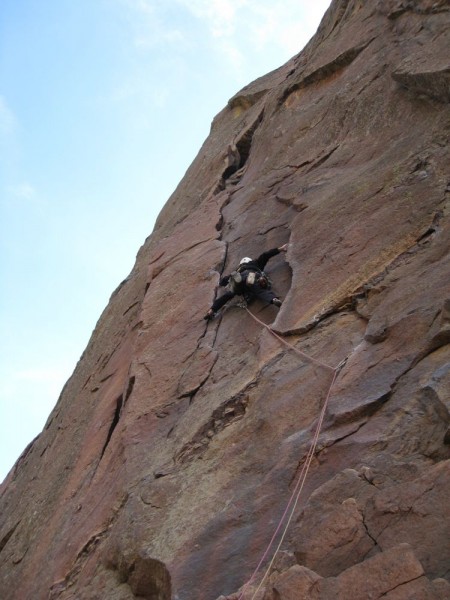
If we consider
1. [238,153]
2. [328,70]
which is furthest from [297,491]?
[238,153]

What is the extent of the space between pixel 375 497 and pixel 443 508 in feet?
2.03

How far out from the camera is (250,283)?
35.6ft

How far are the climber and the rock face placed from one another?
0.21 metres

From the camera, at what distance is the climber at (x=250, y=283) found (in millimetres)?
10773

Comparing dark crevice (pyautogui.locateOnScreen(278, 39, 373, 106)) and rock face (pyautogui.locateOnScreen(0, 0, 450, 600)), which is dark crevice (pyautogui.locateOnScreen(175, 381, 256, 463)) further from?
dark crevice (pyautogui.locateOnScreen(278, 39, 373, 106))

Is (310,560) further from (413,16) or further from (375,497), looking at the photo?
(413,16)

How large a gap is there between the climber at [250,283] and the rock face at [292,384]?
0.70 feet

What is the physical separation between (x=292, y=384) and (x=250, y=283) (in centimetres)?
268

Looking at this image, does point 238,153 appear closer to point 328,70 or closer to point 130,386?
point 328,70

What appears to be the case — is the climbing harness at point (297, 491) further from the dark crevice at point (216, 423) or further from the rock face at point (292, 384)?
the dark crevice at point (216, 423)

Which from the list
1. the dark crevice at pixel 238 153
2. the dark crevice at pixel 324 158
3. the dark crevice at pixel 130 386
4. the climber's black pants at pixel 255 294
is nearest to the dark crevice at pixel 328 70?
the dark crevice at pixel 238 153

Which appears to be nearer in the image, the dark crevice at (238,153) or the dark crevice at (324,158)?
the dark crevice at (324,158)

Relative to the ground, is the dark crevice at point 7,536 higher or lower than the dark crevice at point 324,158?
lower

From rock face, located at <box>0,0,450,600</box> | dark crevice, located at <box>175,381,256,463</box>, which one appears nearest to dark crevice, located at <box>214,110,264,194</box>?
rock face, located at <box>0,0,450,600</box>
